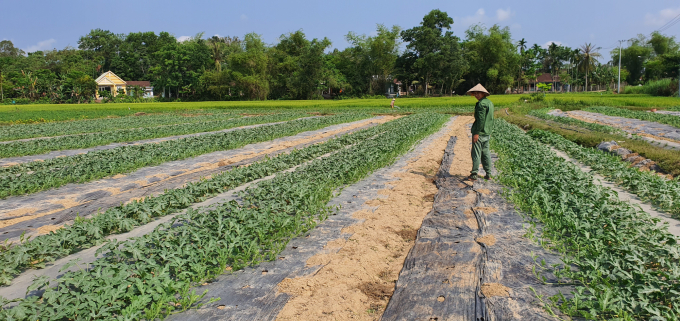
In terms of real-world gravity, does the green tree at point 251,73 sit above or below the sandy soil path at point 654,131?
above

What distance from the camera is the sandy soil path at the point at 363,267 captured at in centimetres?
360

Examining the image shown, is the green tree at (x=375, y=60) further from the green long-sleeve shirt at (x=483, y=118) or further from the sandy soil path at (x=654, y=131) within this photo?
the green long-sleeve shirt at (x=483, y=118)

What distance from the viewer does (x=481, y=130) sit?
330 inches

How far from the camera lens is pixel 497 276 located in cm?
395

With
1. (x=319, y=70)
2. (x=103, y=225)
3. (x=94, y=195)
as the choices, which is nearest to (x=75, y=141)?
(x=94, y=195)

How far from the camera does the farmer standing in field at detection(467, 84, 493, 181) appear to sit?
830cm

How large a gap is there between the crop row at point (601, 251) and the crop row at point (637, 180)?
61cm

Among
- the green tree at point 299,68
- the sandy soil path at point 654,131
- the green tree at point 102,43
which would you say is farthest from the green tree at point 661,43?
the green tree at point 102,43

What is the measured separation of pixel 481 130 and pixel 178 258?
6.65 metres

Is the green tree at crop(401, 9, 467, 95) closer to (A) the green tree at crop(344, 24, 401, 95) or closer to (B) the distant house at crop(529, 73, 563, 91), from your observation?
(A) the green tree at crop(344, 24, 401, 95)

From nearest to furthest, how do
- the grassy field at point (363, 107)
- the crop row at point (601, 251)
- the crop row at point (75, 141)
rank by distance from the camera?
1. the crop row at point (601, 251)
2. the crop row at point (75, 141)
3. the grassy field at point (363, 107)

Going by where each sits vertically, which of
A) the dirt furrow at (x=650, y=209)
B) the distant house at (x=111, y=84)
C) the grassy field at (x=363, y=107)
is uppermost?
the distant house at (x=111, y=84)

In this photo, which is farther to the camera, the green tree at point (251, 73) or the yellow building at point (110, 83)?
the yellow building at point (110, 83)

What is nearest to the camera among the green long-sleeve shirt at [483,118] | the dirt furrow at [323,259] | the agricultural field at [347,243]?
the agricultural field at [347,243]
